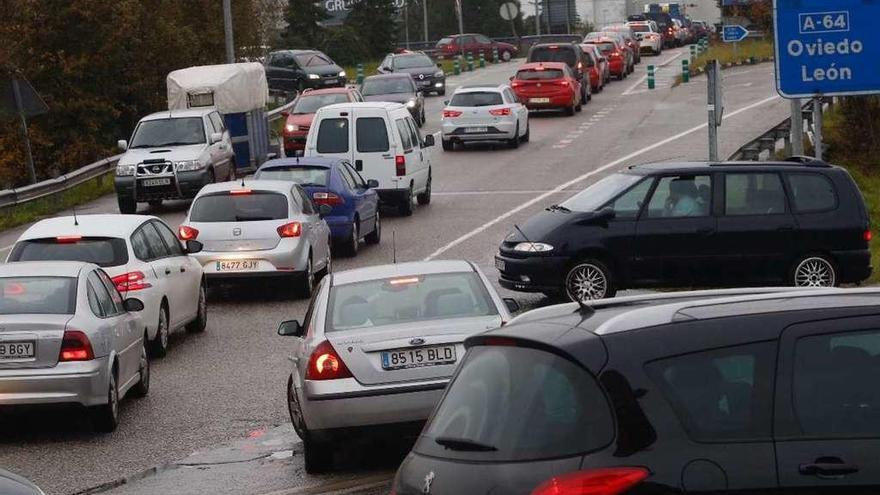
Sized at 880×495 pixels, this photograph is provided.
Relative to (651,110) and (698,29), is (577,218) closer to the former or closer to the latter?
(651,110)

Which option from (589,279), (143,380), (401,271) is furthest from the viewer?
(589,279)

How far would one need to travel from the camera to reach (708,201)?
2059cm

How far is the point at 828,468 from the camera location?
19.5ft

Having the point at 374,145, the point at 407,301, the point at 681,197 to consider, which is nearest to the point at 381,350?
the point at 407,301

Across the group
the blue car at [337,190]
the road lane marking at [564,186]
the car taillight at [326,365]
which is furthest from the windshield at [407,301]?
the blue car at [337,190]

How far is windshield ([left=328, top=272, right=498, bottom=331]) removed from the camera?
12.5 m

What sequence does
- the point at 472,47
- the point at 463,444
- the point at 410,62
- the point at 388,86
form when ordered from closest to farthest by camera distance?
the point at 463,444 → the point at 388,86 → the point at 410,62 → the point at 472,47

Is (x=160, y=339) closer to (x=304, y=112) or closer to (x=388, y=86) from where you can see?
(x=304, y=112)

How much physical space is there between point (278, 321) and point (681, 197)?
4.85 meters

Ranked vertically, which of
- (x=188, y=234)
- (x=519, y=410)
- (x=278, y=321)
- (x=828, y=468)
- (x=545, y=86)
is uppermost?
(x=519, y=410)

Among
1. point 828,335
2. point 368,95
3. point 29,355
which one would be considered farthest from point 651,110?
point 828,335

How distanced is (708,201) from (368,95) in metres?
32.8

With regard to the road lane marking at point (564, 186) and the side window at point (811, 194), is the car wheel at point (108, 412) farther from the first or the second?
the road lane marking at point (564, 186)

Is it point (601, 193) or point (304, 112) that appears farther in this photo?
point (304, 112)
